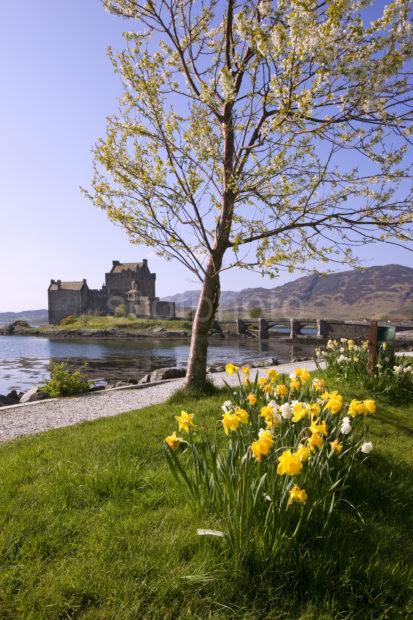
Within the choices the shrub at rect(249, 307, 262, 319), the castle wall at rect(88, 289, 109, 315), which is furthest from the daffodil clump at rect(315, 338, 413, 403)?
the castle wall at rect(88, 289, 109, 315)

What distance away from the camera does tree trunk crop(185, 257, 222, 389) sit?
365 inches

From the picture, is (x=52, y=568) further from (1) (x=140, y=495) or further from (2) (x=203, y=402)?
(2) (x=203, y=402)

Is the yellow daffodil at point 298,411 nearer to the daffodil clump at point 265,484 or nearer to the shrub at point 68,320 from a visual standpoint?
the daffodil clump at point 265,484

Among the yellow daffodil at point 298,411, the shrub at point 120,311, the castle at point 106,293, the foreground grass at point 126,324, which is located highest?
the castle at point 106,293

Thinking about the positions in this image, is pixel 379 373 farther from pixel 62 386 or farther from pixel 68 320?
pixel 68 320

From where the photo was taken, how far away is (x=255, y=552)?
2863 mm

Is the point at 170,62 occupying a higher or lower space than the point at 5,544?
higher

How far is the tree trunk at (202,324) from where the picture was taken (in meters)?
9.27

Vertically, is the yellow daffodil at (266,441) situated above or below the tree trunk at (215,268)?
below

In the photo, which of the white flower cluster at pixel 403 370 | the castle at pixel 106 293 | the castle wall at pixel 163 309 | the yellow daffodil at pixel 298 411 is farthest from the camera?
the castle at pixel 106 293

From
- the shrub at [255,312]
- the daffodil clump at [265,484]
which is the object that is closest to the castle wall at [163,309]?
the shrub at [255,312]

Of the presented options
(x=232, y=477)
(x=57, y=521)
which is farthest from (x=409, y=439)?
(x=57, y=521)

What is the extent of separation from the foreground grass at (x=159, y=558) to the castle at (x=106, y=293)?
78643 mm

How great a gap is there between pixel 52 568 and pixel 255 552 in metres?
1.46
